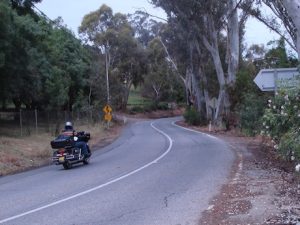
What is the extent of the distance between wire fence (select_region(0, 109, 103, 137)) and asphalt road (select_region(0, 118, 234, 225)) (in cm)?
1603

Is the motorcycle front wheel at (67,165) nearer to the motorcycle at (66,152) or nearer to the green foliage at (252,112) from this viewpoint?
the motorcycle at (66,152)

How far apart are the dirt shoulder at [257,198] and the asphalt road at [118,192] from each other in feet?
1.13

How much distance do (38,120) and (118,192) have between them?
31871mm

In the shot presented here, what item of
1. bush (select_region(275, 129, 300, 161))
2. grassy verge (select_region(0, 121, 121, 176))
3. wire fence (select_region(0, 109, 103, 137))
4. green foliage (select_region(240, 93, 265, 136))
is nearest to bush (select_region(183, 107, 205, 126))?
wire fence (select_region(0, 109, 103, 137))

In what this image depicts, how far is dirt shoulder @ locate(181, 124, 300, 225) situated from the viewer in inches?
356

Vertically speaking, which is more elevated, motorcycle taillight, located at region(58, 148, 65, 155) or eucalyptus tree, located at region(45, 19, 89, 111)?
eucalyptus tree, located at region(45, 19, 89, 111)

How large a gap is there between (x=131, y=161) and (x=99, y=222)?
11.6m

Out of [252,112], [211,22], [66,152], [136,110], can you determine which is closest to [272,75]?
[66,152]

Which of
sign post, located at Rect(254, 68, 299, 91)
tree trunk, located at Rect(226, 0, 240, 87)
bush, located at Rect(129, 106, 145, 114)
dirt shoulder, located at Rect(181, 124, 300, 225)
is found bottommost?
dirt shoulder, located at Rect(181, 124, 300, 225)

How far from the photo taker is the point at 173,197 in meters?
11.9

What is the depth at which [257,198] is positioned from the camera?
1100 cm

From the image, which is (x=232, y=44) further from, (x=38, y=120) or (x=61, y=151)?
(x=61, y=151)

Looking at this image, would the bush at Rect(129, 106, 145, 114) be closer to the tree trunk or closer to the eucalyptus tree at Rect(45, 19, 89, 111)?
the eucalyptus tree at Rect(45, 19, 89, 111)

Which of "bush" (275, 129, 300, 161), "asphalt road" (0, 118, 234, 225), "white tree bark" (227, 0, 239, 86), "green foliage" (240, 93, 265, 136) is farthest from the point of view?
"white tree bark" (227, 0, 239, 86)
